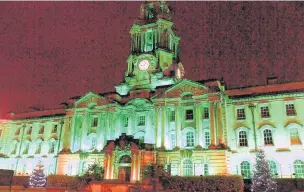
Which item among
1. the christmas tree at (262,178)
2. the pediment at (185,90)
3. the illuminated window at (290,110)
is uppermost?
the pediment at (185,90)

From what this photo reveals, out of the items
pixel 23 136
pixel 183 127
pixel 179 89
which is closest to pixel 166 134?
pixel 183 127

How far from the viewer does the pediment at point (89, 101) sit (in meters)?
49.2

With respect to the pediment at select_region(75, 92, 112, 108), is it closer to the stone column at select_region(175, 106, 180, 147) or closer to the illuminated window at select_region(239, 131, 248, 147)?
the stone column at select_region(175, 106, 180, 147)

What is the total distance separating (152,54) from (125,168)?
22280 mm

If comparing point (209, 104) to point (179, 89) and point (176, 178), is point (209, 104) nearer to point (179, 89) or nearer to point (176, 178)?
point (179, 89)

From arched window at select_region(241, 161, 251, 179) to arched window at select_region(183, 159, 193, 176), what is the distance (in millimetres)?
6865

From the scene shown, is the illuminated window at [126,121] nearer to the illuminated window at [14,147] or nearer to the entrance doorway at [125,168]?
the entrance doorway at [125,168]

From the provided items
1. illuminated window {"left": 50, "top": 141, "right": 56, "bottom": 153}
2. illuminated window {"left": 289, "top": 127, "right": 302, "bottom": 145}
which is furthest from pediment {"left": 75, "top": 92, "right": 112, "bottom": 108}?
illuminated window {"left": 289, "top": 127, "right": 302, "bottom": 145}

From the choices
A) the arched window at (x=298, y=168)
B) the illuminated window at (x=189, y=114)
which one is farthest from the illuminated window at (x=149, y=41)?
→ the arched window at (x=298, y=168)

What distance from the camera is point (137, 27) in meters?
58.6

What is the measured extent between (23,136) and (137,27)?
30.3 metres

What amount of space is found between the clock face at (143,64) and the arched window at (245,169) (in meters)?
24.3

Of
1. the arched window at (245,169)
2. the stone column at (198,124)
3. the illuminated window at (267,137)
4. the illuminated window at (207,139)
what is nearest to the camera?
the arched window at (245,169)

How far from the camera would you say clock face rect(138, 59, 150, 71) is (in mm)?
54688
